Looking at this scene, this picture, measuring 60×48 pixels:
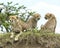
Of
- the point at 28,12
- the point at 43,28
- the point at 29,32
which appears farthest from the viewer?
the point at 28,12

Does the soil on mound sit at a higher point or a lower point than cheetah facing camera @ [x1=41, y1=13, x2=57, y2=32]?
lower

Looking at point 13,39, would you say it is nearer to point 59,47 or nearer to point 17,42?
point 17,42

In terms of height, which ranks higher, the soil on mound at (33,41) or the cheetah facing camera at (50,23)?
the cheetah facing camera at (50,23)

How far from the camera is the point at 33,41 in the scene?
13.1 meters

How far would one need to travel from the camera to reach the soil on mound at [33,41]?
12.9 meters

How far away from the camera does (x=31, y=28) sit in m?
13.9

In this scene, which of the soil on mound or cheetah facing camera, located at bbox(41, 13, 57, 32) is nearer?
the soil on mound

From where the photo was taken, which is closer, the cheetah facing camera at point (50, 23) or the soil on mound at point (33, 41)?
the soil on mound at point (33, 41)

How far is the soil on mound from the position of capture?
1291 cm

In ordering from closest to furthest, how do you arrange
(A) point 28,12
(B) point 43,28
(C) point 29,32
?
1. (C) point 29,32
2. (B) point 43,28
3. (A) point 28,12

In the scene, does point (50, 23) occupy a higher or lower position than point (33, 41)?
higher

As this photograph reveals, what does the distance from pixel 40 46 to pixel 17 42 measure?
976mm

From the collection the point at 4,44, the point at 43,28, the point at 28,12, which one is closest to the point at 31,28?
the point at 43,28

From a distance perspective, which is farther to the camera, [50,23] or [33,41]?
[50,23]
